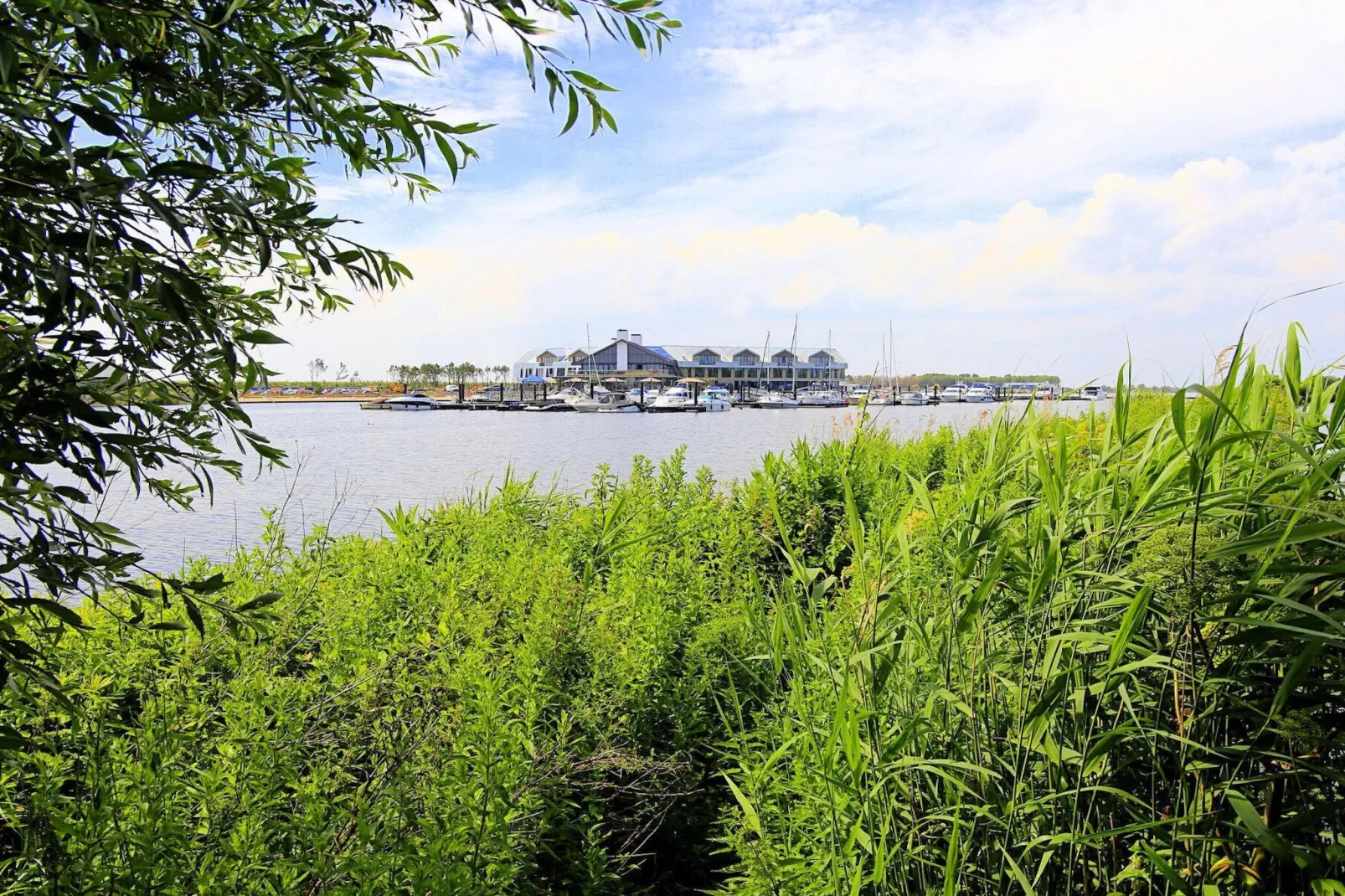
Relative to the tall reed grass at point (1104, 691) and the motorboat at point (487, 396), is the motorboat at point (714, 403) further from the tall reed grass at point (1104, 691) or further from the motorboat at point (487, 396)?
the tall reed grass at point (1104, 691)

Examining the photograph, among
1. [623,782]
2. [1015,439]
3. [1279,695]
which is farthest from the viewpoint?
[623,782]

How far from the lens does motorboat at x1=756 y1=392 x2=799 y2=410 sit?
257ft

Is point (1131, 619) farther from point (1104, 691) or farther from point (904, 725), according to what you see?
point (904, 725)

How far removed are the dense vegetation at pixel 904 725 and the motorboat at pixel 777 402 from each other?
2941 inches

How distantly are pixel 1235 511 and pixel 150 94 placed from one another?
8.29 ft

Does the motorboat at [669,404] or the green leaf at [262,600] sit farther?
the motorboat at [669,404]

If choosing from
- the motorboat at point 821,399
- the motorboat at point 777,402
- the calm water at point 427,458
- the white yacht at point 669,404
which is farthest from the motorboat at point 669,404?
the motorboat at point 821,399

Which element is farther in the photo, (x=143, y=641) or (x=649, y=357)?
(x=649, y=357)

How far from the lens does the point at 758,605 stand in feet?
8.34

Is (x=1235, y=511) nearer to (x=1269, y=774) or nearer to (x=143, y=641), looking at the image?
(x=1269, y=774)

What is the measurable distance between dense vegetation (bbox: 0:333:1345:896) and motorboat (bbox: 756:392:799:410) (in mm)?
74704

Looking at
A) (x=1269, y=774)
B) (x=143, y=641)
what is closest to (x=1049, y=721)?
(x=1269, y=774)

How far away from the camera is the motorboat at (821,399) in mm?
78500

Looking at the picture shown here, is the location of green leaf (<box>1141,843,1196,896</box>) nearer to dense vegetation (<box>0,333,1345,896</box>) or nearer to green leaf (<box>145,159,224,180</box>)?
dense vegetation (<box>0,333,1345,896</box>)
